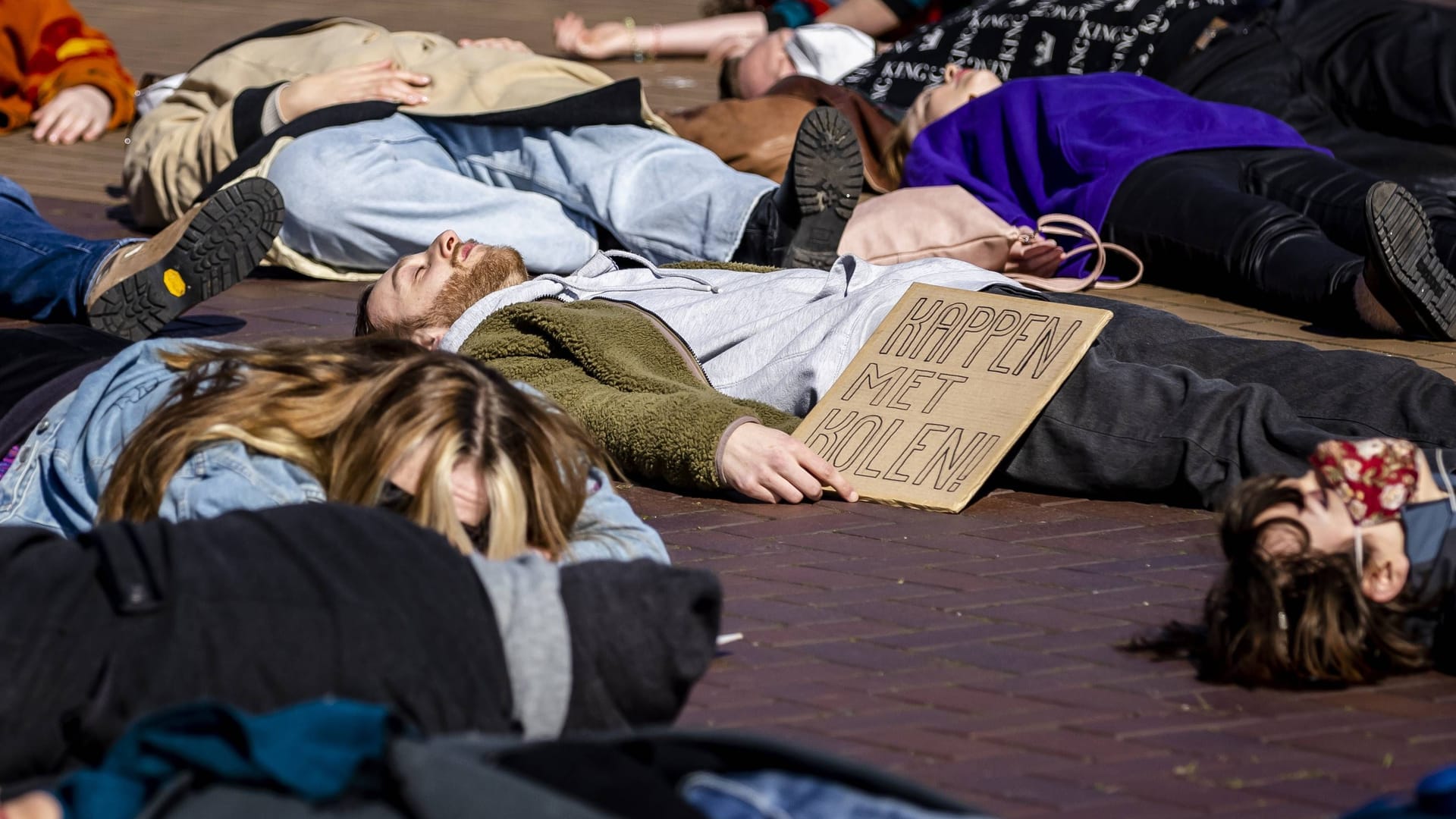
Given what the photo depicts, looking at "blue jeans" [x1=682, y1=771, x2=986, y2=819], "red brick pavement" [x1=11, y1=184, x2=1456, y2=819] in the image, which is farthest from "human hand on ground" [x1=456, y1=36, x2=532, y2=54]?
"blue jeans" [x1=682, y1=771, x2=986, y2=819]

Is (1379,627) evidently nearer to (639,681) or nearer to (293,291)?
(639,681)

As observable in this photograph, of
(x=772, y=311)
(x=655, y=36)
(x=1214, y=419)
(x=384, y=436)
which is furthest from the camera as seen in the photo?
(x=655, y=36)

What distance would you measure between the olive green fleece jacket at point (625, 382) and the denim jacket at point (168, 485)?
0.83 metres

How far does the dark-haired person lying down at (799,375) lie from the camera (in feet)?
12.2

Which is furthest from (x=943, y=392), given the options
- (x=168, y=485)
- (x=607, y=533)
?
(x=168, y=485)

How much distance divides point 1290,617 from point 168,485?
70.7 inches

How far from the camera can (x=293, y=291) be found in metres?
6.13

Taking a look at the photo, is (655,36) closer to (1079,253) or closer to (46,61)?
(46,61)

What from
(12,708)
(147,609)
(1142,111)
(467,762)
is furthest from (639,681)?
(1142,111)

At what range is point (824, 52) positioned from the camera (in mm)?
8234

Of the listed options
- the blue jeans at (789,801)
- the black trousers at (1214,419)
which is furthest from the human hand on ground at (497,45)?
the blue jeans at (789,801)

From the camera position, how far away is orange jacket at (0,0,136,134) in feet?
27.9

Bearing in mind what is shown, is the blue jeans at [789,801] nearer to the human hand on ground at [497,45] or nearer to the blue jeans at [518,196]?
the blue jeans at [518,196]

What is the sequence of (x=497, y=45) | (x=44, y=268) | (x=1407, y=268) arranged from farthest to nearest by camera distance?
(x=497, y=45) → (x=44, y=268) → (x=1407, y=268)
